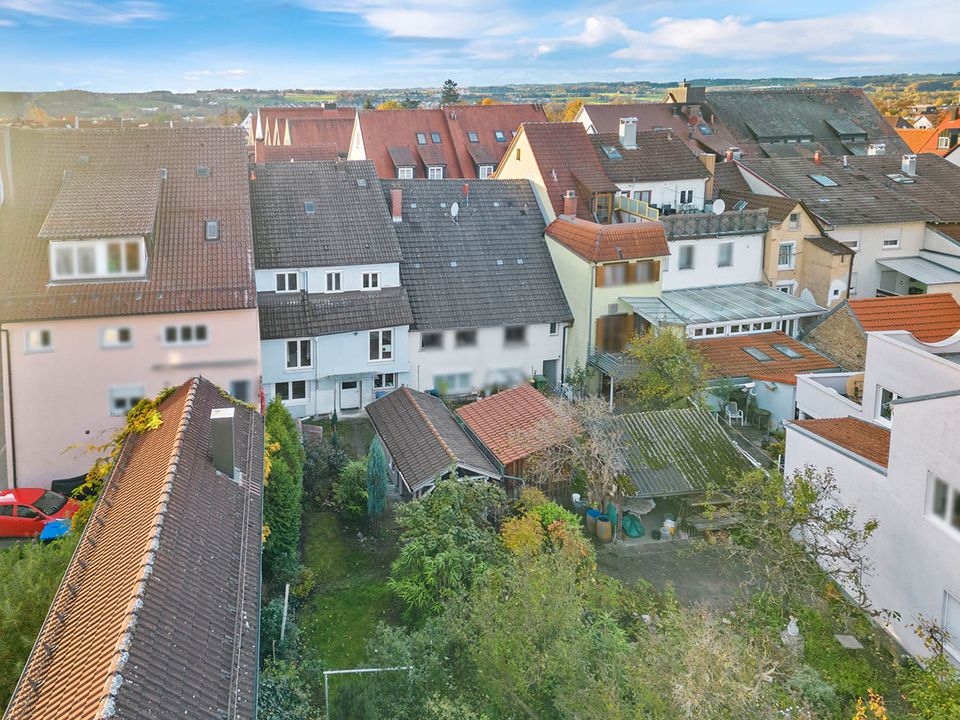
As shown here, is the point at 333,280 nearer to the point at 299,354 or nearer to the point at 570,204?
the point at 299,354

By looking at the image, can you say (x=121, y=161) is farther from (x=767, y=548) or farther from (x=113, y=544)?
(x=767, y=548)

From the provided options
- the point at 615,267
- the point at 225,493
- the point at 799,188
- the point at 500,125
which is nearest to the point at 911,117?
the point at 500,125

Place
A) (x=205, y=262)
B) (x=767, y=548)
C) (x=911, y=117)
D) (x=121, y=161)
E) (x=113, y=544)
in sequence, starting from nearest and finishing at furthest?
(x=113, y=544)
(x=767, y=548)
(x=205, y=262)
(x=121, y=161)
(x=911, y=117)

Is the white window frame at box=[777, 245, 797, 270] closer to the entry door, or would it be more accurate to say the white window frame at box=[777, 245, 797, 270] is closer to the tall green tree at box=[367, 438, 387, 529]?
the entry door

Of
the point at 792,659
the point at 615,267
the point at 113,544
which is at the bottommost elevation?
the point at 792,659

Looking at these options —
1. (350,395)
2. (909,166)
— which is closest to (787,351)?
(350,395)

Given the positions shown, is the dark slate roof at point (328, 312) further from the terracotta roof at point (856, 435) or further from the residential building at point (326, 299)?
the terracotta roof at point (856, 435)

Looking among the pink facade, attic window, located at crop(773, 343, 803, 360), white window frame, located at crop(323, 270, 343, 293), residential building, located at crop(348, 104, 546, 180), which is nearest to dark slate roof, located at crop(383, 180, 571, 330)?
white window frame, located at crop(323, 270, 343, 293)

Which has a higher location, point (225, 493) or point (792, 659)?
point (225, 493)
